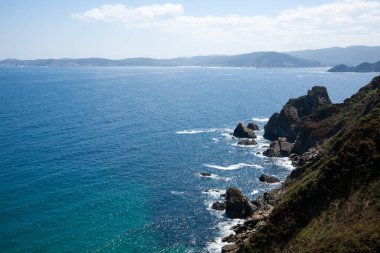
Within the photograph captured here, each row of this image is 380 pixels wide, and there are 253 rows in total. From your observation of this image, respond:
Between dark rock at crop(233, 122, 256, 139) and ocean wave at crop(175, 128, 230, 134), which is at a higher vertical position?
dark rock at crop(233, 122, 256, 139)

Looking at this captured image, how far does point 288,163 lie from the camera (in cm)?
11219

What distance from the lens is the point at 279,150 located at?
121 m

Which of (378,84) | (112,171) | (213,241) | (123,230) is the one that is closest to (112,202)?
(123,230)

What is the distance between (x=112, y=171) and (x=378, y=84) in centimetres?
8771

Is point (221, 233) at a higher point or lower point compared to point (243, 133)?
lower

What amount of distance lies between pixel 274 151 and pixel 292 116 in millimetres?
26262

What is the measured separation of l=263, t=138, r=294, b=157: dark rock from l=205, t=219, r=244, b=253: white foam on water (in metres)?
45.6

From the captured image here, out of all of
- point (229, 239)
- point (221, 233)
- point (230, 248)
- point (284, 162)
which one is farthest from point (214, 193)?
point (284, 162)

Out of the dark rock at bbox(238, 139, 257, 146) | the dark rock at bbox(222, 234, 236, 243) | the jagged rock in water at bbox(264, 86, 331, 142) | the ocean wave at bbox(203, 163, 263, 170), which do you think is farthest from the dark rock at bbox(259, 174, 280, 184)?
the jagged rock in water at bbox(264, 86, 331, 142)

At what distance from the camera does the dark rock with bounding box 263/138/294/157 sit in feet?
390

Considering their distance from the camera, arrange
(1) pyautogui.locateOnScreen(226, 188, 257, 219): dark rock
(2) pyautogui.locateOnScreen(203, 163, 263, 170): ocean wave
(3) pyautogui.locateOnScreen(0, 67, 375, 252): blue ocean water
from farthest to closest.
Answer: (2) pyautogui.locateOnScreen(203, 163, 263, 170): ocean wave, (1) pyautogui.locateOnScreen(226, 188, 257, 219): dark rock, (3) pyautogui.locateOnScreen(0, 67, 375, 252): blue ocean water

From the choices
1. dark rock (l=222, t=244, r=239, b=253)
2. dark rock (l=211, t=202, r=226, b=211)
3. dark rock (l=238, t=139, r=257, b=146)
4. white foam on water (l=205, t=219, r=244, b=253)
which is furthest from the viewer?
dark rock (l=238, t=139, r=257, b=146)

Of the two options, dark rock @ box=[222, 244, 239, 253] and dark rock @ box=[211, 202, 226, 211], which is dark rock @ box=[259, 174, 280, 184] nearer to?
dark rock @ box=[211, 202, 226, 211]

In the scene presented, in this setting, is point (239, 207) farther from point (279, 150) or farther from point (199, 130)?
point (199, 130)
